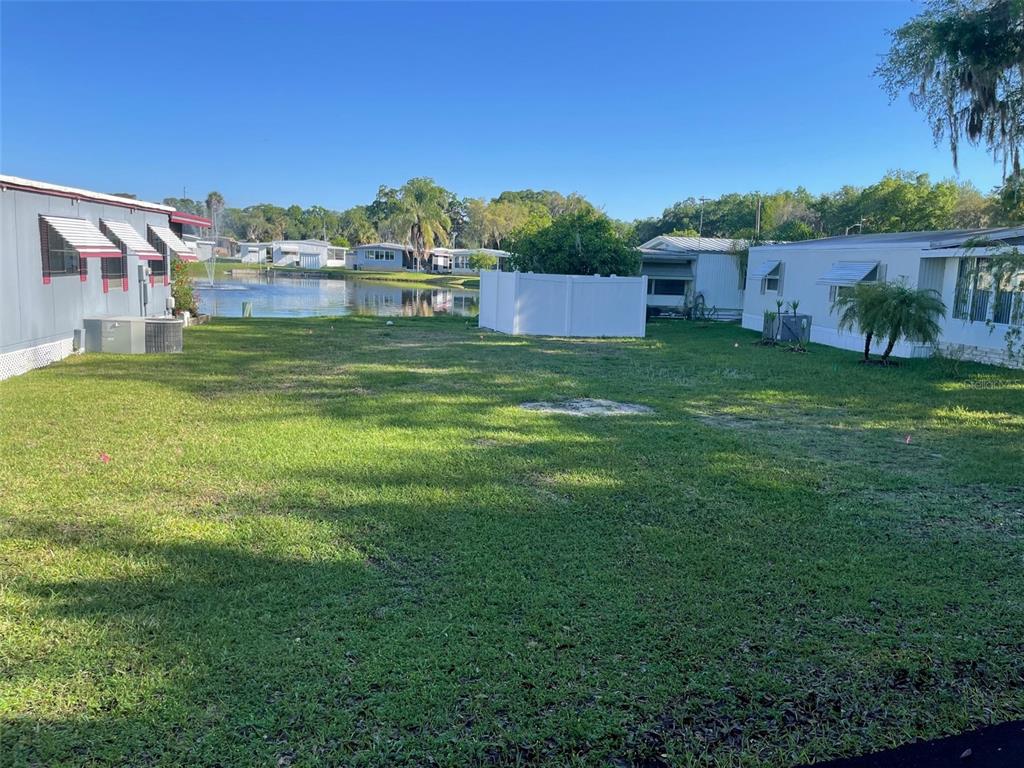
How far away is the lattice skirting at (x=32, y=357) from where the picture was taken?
35.1 feet

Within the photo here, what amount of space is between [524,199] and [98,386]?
96.0 meters

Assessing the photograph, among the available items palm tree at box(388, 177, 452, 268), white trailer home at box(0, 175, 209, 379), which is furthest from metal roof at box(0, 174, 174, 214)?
palm tree at box(388, 177, 452, 268)

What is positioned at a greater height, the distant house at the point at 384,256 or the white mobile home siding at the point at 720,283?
the distant house at the point at 384,256

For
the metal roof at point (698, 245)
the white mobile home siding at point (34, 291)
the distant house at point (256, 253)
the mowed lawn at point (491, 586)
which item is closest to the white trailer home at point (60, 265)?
the white mobile home siding at point (34, 291)

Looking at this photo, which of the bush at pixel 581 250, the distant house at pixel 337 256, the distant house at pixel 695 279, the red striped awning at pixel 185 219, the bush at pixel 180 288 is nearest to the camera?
the red striped awning at pixel 185 219

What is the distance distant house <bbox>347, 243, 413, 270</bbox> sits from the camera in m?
80.8

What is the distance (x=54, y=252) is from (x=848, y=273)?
16884 mm

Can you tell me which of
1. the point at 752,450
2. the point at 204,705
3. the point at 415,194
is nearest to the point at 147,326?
the point at 752,450

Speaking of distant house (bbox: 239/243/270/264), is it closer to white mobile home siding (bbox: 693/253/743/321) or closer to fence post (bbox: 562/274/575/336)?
white mobile home siding (bbox: 693/253/743/321)

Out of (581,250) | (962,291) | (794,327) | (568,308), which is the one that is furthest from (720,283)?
(962,291)

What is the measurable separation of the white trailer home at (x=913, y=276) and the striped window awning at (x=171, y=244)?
16.0m

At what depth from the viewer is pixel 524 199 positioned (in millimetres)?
102688

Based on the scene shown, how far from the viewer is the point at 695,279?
97.1 feet

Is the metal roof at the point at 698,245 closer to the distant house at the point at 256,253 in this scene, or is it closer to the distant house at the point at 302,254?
the distant house at the point at 302,254
